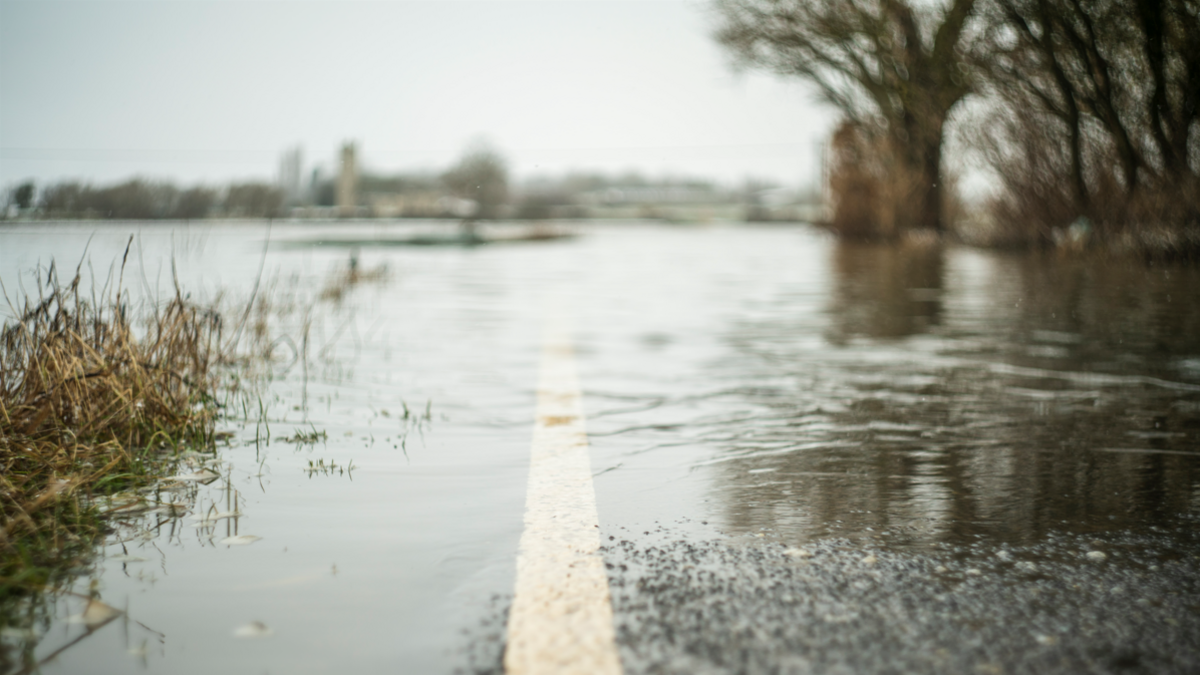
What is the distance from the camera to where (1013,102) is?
2288 centimetres

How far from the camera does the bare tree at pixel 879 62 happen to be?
93.8 feet

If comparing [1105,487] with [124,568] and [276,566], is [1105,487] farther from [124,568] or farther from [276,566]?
[124,568]

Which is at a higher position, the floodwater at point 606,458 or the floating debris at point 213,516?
the floodwater at point 606,458

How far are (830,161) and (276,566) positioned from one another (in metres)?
34.2

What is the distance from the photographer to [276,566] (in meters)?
3.29

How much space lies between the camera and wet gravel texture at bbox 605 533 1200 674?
258 centimetres

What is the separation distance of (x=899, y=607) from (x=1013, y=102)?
21.9 metres

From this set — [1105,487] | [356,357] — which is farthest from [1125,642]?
[356,357]

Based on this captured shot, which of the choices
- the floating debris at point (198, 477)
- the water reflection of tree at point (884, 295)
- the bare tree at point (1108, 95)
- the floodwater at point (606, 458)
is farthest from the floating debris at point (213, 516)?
the bare tree at point (1108, 95)

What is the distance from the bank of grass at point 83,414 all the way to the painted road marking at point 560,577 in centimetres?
135

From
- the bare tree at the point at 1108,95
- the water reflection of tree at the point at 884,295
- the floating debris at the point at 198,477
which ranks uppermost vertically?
the bare tree at the point at 1108,95

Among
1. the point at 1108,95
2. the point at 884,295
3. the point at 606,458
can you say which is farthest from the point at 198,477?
the point at 1108,95

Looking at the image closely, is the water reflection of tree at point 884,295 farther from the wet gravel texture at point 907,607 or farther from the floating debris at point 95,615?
the floating debris at point 95,615

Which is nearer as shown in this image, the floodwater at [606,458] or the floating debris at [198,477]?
the floodwater at [606,458]
